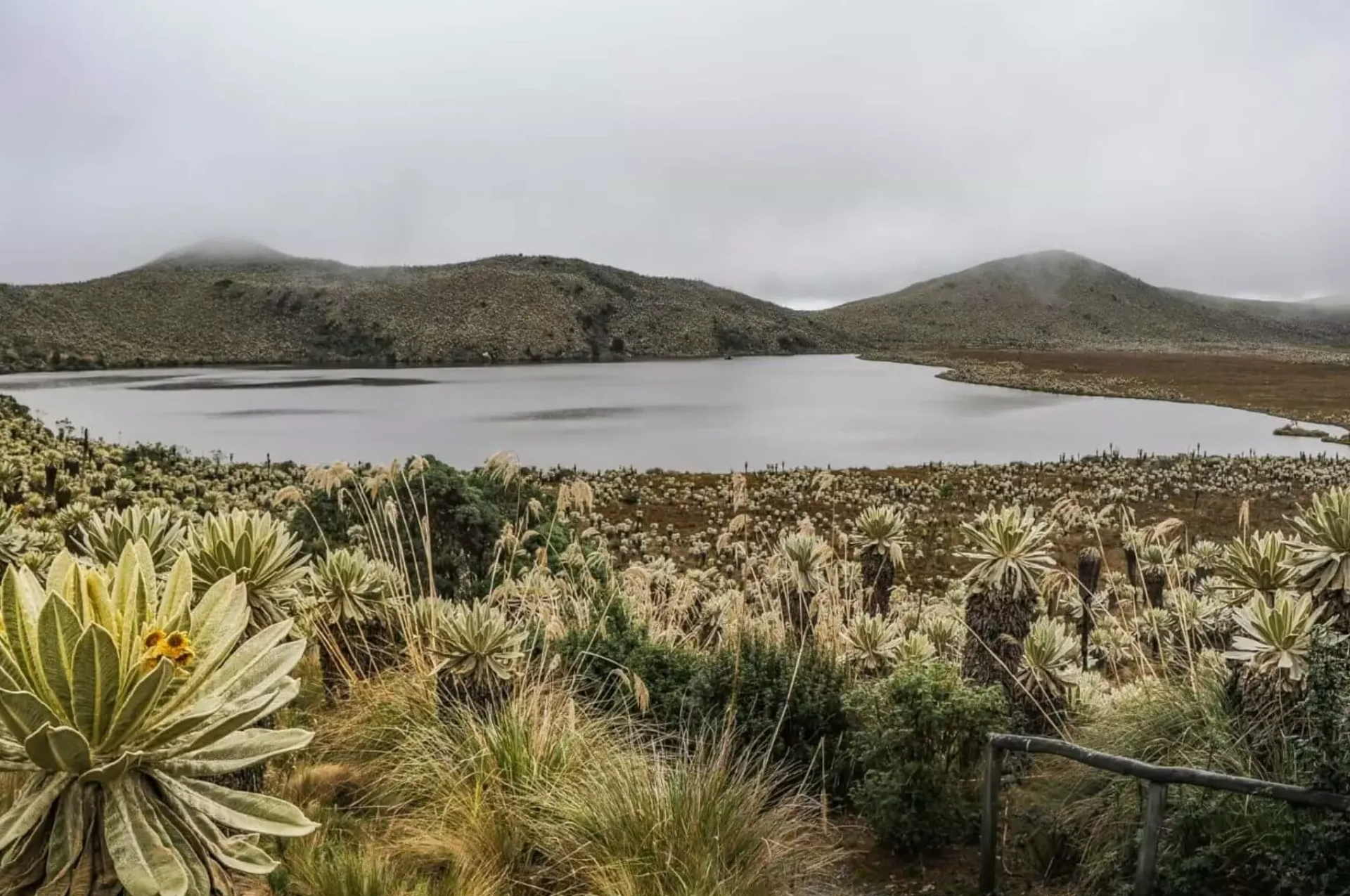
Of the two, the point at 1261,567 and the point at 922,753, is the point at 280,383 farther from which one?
the point at 1261,567

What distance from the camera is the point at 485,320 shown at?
110750 millimetres

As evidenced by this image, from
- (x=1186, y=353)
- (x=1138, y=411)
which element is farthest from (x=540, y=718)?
(x=1186, y=353)

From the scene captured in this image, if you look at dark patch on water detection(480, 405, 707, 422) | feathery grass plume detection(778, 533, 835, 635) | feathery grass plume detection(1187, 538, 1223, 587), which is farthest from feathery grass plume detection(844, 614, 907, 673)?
dark patch on water detection(480, 405, 707, 422)

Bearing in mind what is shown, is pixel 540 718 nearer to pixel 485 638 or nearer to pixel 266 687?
pixel 485 638

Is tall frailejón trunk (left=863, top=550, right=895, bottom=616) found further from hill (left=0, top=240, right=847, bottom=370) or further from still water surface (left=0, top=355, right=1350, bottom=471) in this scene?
hill (left=0, top=240, right=847, bottom=370)

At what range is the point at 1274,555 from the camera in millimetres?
4648

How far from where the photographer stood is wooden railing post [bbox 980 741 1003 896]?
3764 mm

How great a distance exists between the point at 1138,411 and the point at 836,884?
51381mm

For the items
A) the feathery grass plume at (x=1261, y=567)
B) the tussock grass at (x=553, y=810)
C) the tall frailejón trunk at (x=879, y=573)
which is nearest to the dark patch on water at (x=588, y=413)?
the tall frailejón trunk at (x=879, y=573)

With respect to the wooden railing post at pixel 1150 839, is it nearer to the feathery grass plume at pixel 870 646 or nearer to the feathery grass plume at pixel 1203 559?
the feathery grass plume at pixel 870 646

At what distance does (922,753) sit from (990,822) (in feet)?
2.22

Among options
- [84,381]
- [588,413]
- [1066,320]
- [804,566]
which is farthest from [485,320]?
[1066,320]

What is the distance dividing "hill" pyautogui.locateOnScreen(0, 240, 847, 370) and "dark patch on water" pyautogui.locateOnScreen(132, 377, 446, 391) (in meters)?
26.4

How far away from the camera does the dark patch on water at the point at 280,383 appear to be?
58000mm
